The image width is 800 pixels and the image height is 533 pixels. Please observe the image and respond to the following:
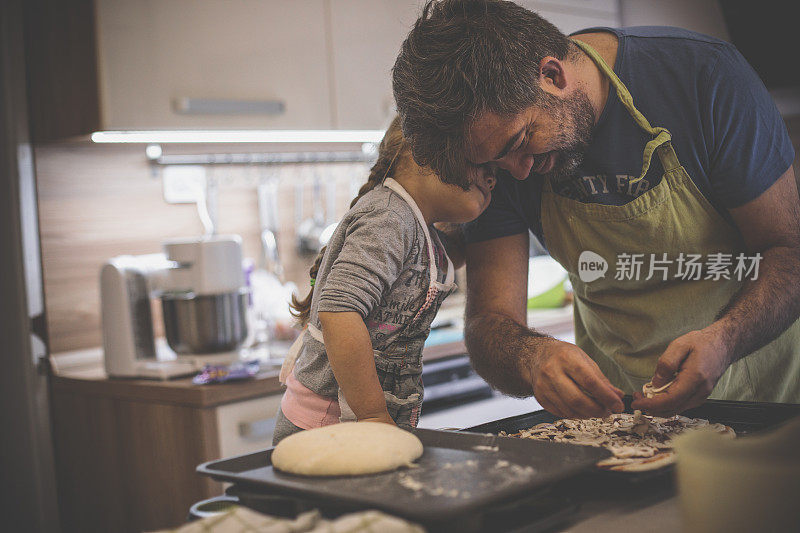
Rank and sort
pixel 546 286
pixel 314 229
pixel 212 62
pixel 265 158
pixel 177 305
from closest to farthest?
pixel 177 305 < pixel 212 62 < pixel 265 158 < pixel 314 229 < pixel 546 286

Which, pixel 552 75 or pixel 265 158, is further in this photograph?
pixel 265 158

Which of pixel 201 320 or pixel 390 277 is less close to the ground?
pixel 390 277

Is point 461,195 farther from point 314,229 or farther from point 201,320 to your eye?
point 314,229

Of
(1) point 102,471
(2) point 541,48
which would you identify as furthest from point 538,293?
(2) point 541,48

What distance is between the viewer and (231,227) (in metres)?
2.50

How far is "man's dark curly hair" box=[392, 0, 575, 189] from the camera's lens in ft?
3.37

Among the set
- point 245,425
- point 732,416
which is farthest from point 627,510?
point 245,425

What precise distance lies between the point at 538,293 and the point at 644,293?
150cm

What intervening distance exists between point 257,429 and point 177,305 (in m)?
0.37

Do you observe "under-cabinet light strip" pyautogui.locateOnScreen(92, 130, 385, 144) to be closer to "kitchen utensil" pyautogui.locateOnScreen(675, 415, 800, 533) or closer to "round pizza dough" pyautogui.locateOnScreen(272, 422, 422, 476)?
"round pizza dough" pyautogui.locateOnScreen(272, 422, 422, 476)

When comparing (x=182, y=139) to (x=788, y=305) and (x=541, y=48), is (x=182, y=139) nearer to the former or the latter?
(x=541, y=48)

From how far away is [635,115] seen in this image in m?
1.16

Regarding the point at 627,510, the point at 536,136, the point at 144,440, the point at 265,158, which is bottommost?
the point at 144,440

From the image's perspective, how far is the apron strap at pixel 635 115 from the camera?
1.14 m
